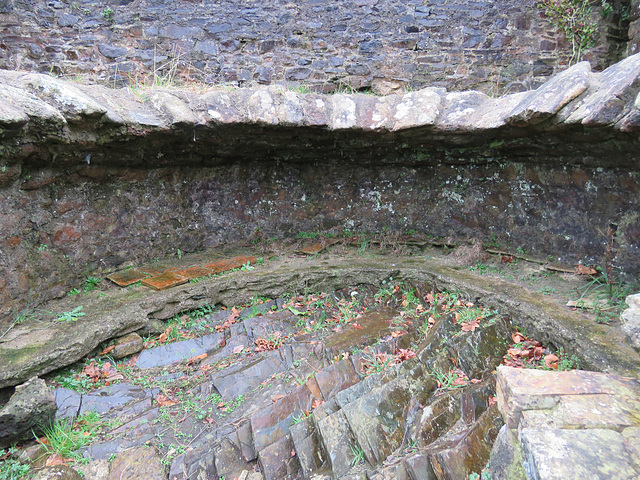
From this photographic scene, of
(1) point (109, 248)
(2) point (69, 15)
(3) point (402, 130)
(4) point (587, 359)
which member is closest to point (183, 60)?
(2) point (69, 15)

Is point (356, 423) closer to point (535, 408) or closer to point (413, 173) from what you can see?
point (535, 408)

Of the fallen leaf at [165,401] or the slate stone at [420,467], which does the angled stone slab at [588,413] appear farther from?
the fallen leaf at [165,401]

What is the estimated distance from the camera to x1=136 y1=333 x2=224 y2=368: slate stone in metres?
3.60

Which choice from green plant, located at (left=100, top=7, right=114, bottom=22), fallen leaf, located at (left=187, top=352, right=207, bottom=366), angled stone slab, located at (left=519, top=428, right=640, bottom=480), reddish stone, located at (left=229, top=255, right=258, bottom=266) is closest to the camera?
angled stone slab, located at (left=519, top=428, right=640, bottom=480)

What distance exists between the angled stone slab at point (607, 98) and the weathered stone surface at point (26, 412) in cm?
428

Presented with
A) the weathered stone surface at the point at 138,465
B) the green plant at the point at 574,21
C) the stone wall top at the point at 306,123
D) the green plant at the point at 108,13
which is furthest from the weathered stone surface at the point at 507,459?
the green plant at the point at 108,13

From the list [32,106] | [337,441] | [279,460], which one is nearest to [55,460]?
[279,460]

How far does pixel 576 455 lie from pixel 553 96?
2.70 meters

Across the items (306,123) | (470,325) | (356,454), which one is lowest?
(356,454)

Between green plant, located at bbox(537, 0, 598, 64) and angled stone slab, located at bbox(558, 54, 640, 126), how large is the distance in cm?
370

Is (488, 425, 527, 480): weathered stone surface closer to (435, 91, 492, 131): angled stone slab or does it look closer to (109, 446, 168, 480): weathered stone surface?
(109, 446, 168, 480): weathered stone surface

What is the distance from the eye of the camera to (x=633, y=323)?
168 cm

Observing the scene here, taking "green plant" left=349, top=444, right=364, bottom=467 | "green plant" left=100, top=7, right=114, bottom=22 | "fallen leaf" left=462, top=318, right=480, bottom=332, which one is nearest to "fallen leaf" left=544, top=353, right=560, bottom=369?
"fallen leaf" left=462, top=318, right=480, bottom=332

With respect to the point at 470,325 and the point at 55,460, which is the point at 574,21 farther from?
the point at 55,460
